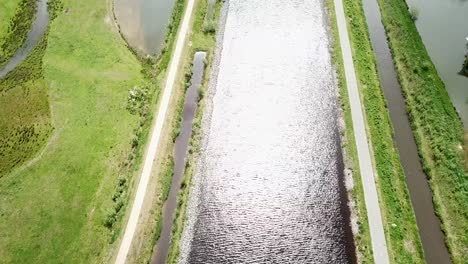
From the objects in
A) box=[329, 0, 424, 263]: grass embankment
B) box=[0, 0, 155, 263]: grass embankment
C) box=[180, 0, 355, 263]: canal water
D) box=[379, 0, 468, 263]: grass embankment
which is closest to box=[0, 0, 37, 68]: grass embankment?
box=[0, 0, 155, 263]: grass embankment

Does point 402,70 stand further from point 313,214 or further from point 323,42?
point 313,214

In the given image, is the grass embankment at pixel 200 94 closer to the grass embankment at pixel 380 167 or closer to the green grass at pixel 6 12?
the grass embankment at pixel 380 167

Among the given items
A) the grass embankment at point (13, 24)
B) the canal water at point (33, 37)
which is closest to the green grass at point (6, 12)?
the grass embankment at point (13, 24)

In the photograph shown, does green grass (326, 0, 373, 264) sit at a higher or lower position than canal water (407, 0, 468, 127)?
lower

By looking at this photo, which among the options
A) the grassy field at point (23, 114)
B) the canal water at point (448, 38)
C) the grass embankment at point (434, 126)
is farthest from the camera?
the canal water at point (448, 38)

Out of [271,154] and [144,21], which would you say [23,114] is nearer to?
[144,21]

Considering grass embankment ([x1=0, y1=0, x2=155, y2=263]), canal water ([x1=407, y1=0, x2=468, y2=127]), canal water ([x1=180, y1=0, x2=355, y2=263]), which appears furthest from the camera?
canal water ([x1=407, y1=0, x2=468, y2=127])

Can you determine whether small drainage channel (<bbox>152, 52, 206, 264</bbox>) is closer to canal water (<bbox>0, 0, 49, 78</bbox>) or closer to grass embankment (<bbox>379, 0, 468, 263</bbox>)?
canal water (<bbox>0, 0, 49, 78</bbox>)
